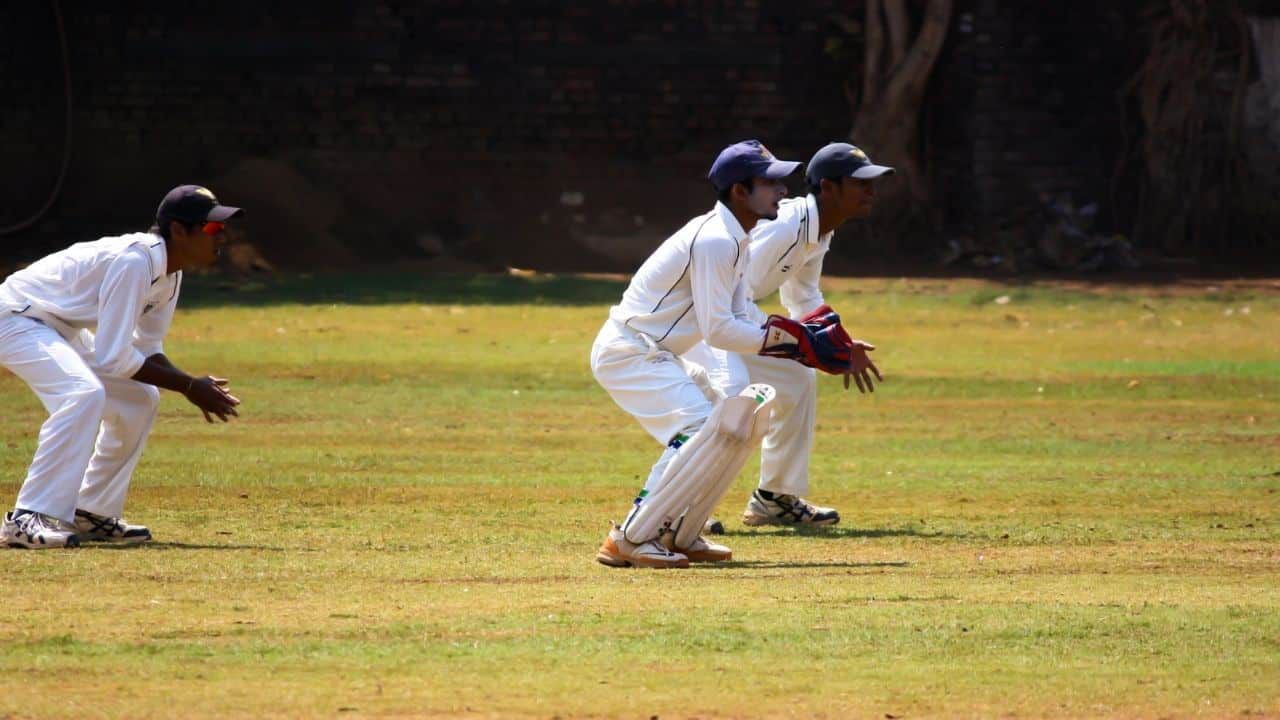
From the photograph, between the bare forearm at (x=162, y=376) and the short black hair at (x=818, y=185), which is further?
the short black hair at (x=818, y=185)

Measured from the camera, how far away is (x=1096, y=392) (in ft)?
49.5

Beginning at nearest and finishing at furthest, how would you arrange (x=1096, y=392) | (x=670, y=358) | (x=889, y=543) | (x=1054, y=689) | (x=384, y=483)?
(x=1054, y=689) → (x=670, y=358) → (x=889, y=543) → (x=384, y=483) → (x=1096, y=392)

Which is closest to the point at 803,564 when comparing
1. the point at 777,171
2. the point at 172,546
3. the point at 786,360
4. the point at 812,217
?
the point at 786,360

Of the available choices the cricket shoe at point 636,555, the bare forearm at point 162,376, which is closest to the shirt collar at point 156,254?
the bare forearm at point 162,376

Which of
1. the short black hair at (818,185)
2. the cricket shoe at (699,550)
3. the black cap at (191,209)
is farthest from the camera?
the short black hair at (818,185)

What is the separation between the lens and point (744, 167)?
7957 mm

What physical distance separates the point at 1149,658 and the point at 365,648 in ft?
8.17

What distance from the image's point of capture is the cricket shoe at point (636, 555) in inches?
311

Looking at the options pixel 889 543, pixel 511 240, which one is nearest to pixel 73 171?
pixel 511 240

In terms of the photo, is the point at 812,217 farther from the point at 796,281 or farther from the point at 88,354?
the point at 88,354

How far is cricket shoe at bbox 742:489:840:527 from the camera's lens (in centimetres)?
944

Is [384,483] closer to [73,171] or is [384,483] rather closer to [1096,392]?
[1096,392]

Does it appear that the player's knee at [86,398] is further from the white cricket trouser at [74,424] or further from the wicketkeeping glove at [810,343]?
the wicketkeeping glove at [810,343]

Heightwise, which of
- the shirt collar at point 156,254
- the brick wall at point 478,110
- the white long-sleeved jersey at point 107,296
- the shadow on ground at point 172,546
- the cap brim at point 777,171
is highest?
the cap brim at point 777,171
